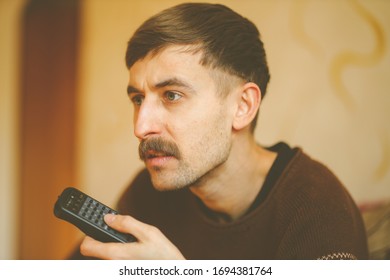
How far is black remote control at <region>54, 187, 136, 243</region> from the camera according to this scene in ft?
1.88

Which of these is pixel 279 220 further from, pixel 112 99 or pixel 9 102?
pixel 9 102

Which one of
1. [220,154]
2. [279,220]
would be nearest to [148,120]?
[220,154]

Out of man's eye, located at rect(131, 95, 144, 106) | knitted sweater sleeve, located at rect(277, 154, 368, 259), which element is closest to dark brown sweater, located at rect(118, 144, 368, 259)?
knitted sweater sleeve, located at rect(277, 154, 368, 259)

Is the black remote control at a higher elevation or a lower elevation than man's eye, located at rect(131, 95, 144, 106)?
lower

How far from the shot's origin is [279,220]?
67cm

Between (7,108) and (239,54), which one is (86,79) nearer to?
(7,108)

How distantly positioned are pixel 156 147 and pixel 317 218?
292 mm

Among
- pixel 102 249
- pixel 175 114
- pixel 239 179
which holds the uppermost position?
pixel 175 114

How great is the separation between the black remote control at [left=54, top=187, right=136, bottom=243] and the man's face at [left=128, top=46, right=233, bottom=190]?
12 cm

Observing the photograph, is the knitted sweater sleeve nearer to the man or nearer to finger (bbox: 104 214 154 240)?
the man

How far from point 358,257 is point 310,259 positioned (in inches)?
3.4

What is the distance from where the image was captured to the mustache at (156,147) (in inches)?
25.6

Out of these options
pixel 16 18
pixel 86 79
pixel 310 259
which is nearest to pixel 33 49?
pixel 16 18

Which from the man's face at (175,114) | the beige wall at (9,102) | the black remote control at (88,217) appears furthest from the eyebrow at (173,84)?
the beige wall at (9,102)
